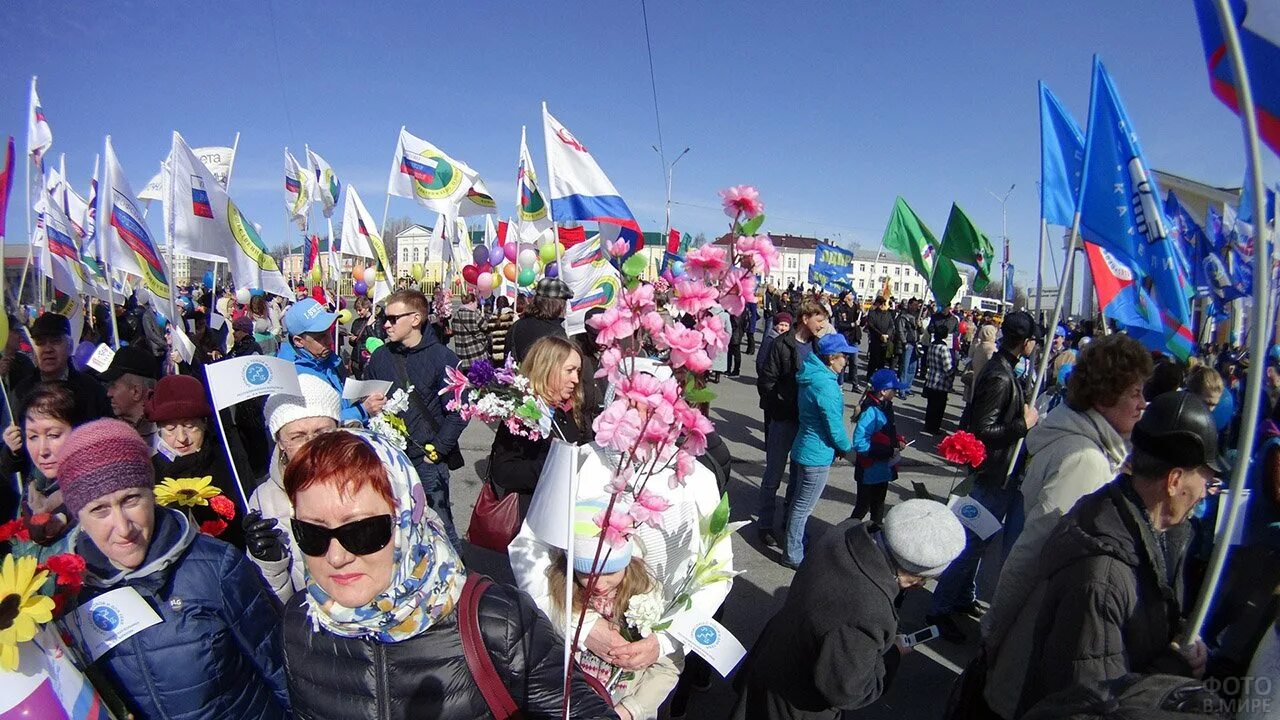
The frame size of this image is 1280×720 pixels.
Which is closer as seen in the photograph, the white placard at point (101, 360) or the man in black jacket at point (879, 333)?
the white placard at point (101, 360)

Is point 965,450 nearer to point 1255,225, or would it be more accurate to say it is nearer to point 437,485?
point 1255,225

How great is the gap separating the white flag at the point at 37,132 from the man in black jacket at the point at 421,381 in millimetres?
5327

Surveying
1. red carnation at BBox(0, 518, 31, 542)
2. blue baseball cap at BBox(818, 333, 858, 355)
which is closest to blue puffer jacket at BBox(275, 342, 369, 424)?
red carnation at BBox(0, 518, 31, 542)

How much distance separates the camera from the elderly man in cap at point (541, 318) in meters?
5.46

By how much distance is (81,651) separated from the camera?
4.98 ft

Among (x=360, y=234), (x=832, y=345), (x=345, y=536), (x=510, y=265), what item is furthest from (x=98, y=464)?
(x=360, y=234)

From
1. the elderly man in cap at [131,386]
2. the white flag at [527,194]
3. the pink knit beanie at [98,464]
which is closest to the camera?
the pink knit beanie at [98,464]

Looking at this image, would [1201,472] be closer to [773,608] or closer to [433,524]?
[433,524]

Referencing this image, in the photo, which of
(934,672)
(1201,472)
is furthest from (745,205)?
(934,672)

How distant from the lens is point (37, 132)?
6.21 m

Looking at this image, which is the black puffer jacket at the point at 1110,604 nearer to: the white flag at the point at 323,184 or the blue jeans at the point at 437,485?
the blue jeans at the point at 437,485

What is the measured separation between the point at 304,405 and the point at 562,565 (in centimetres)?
146

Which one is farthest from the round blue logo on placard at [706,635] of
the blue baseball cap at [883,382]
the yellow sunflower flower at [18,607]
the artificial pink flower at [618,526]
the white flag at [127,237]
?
the white flag at [127,237]

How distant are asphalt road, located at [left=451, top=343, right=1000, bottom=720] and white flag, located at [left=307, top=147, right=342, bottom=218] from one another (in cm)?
611
